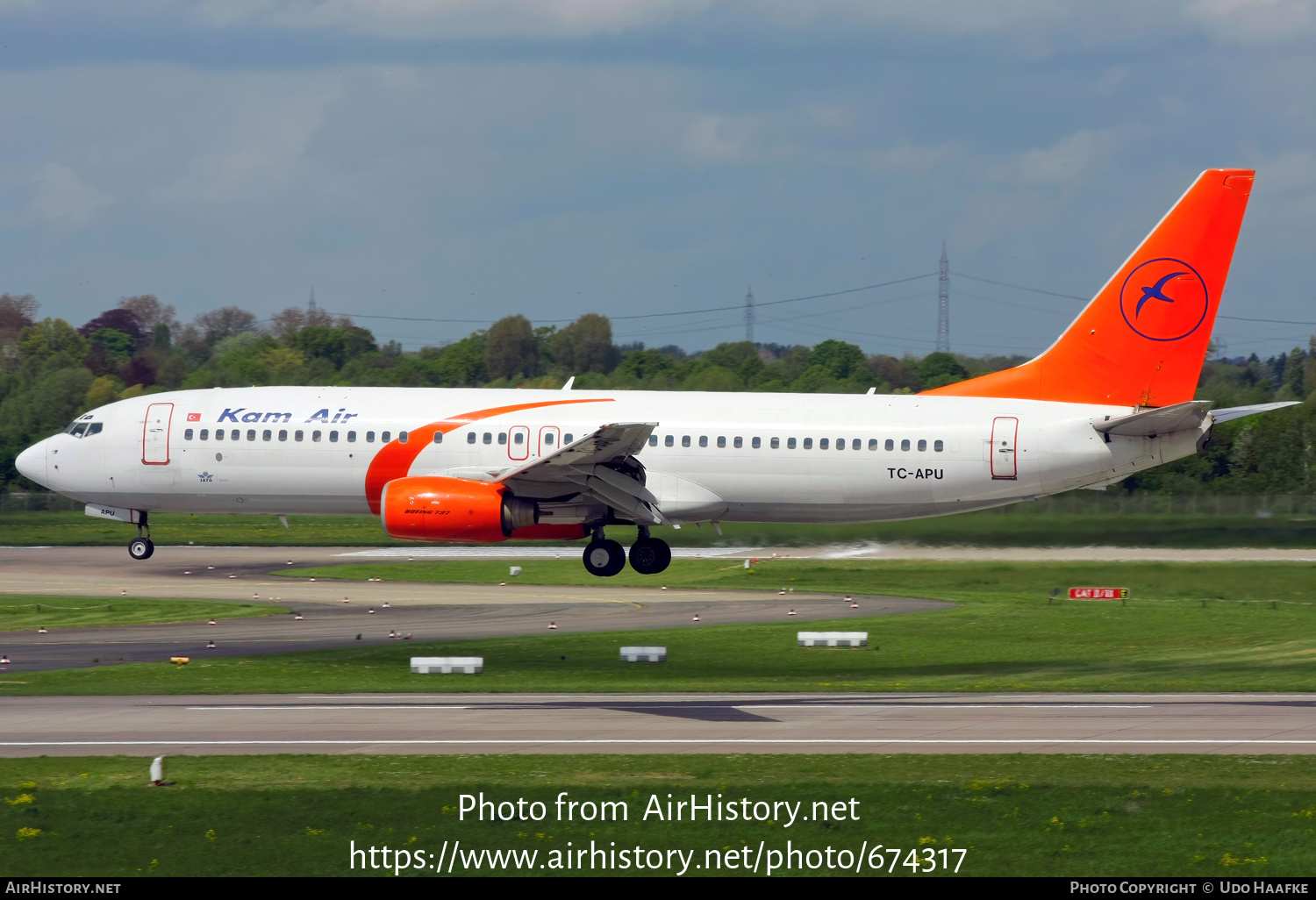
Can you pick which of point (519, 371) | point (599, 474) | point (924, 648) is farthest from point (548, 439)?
point (519, 371)

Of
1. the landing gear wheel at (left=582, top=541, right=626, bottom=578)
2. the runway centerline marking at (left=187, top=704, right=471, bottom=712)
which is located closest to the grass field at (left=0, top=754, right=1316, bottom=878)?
the runway centerline marking at (left=187, top=704, right=471, bottom=712)

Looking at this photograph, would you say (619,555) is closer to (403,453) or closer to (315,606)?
(403,453)

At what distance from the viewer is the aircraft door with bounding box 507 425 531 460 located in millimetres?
38750

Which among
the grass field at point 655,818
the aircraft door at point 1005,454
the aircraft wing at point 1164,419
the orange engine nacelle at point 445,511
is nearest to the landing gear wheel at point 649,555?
the orange engine nacelle at point 445,511

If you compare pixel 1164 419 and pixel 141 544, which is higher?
pixel 1164 419

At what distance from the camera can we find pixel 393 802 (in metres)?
19.8

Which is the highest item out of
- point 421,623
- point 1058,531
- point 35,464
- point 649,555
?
point 35,464

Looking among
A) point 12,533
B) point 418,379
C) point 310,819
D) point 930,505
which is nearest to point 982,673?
point 930,505

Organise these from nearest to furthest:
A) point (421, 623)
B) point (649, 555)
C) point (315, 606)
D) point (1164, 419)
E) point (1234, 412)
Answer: point (1164, 419) → point (1234, 412) → point (649, 555) → point (421, 623) → point (315, 606)

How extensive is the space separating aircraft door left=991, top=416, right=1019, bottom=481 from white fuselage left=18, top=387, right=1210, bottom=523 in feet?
0.11

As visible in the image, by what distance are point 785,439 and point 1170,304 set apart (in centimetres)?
1103

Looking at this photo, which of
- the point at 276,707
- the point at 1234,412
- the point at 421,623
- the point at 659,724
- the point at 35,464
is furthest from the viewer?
the point at 421,623

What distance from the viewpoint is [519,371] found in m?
140

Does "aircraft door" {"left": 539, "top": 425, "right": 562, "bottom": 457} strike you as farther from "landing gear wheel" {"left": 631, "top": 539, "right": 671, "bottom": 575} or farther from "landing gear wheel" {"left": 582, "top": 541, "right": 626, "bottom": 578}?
"landing gear wheel" {"left": 631, "top": 539, "right": 671, "bottom": 575}
